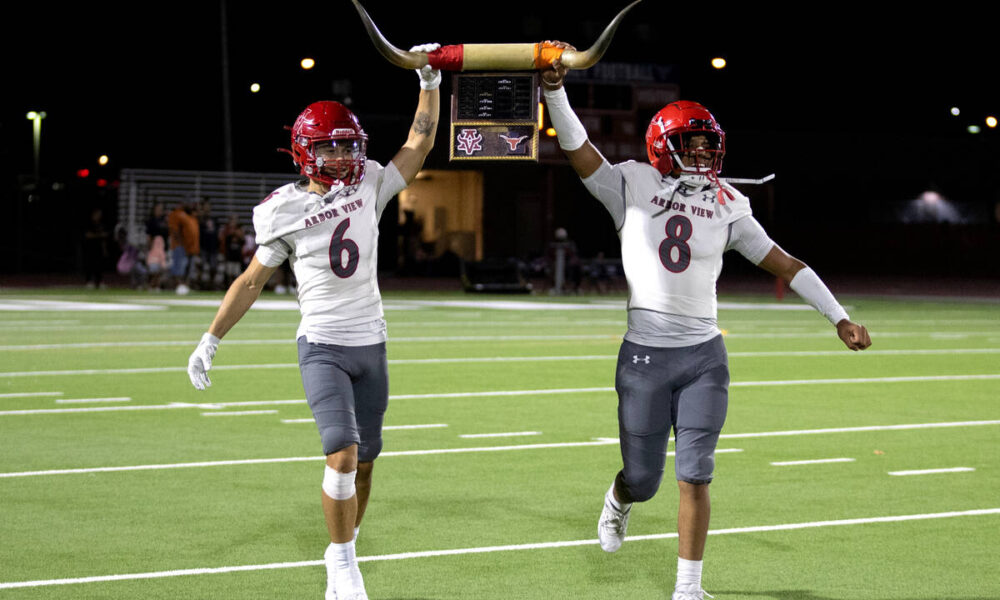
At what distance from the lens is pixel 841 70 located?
61.6 meters

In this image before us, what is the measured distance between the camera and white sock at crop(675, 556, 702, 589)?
582cm

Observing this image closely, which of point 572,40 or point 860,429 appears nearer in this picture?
point 860,429

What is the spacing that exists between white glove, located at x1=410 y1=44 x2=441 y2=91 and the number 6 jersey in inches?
36.2

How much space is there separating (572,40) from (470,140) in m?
41.6

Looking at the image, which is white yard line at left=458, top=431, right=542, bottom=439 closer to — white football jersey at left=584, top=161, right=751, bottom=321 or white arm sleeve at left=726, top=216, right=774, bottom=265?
white football jersey at left=584, top=161, right=751, bottom=321

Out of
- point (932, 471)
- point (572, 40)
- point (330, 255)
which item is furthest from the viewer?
point (572, 40)

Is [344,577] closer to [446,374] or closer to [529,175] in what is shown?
[446,374]

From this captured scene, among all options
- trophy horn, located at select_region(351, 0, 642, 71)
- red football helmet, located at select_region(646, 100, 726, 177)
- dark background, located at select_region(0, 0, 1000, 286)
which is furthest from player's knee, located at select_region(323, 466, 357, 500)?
dark background, located at select_region(0, 0, 1000, 286)

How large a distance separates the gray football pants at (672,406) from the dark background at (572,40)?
42.1m

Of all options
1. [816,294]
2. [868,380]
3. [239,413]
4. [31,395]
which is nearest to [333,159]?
[816,294]

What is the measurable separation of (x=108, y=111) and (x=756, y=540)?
57.6m

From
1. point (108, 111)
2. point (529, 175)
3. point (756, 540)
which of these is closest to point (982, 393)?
point (756, 540)

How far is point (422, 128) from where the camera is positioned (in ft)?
22.2

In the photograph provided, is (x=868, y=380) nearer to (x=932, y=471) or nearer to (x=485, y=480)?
(x=932, y=471)
